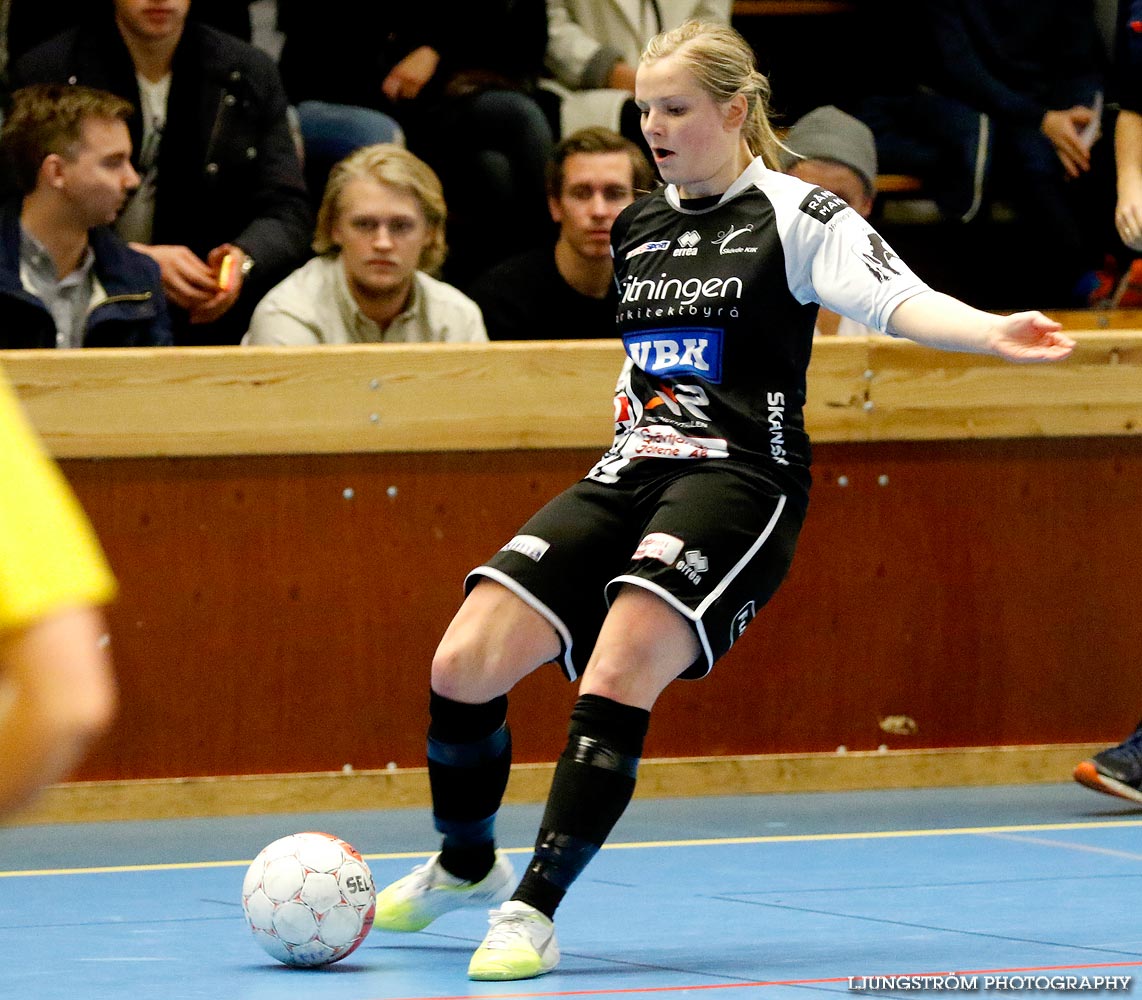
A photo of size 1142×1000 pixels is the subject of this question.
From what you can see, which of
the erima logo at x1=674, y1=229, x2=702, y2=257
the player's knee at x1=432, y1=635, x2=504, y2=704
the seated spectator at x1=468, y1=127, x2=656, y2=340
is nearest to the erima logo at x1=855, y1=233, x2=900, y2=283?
the erima logo at x1=674, y1=229, x2=702, y2=257

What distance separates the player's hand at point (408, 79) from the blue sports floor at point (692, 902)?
3281mm

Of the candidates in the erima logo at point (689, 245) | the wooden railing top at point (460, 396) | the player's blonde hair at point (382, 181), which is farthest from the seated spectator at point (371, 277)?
the erima logo at point (689, 245)

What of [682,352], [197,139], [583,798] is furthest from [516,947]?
[197,139]

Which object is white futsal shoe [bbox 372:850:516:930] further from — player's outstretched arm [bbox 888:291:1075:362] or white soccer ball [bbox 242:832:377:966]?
player's outstretched arm [bbox 888:291:1075:362]

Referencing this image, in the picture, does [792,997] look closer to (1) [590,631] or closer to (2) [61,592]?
(1) [590,631]

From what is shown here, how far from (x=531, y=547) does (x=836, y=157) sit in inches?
128

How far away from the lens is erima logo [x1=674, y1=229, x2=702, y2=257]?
13.7 ft

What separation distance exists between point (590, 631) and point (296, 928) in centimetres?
84

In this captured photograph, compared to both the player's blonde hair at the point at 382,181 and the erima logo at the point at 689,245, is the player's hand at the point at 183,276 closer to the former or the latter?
the player's blonde hair at the point at 382,181

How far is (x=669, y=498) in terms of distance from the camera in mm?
4004

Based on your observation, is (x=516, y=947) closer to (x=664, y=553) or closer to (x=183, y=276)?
(x=664, y=553)

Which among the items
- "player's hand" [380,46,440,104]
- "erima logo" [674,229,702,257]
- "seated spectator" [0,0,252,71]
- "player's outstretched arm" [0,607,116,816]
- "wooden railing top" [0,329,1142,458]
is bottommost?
"wooden railing top" [0,329,1142,458]

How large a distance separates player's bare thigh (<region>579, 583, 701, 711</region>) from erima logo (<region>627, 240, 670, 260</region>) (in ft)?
2.63

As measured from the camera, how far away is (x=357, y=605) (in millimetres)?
6117
